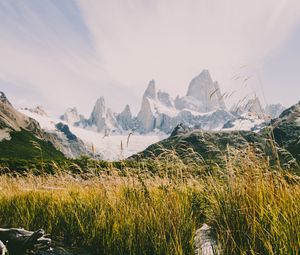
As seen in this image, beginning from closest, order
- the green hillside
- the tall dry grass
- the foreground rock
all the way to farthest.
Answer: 1. the tall dry grass
2. the foreground rock
3. the green hillside

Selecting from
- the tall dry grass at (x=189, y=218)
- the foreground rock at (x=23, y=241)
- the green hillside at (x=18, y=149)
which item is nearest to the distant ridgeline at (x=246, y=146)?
the tall dry grass at (x=189, y=218)

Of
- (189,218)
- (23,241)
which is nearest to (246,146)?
(189,218)

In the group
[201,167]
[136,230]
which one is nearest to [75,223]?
[136,230]

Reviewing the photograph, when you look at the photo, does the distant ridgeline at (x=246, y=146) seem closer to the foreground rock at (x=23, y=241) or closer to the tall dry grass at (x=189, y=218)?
the tall dry grass at (x=189, y=218)

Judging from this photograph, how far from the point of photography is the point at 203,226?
604cm

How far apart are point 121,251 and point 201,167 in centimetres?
293

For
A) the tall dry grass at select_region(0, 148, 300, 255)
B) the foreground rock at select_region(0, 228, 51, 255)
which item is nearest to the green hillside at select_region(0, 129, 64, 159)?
the tall dry grass at select_region(0, 148, 300, 255)

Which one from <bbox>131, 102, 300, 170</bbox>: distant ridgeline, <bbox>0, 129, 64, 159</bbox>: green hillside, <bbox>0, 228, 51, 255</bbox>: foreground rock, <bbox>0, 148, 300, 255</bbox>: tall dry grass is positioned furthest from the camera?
<bbox>0, 129, 64, 159</bbox>: green hillside

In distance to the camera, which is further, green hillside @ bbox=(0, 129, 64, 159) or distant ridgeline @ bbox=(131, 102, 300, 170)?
green hillside @ bbox=(0, 129, 64, 159)

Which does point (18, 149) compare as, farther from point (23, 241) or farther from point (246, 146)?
point (246, 146)

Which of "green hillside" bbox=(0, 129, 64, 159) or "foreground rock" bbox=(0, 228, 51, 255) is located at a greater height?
"green hillside" bbox=(0, 129, 64, 159)

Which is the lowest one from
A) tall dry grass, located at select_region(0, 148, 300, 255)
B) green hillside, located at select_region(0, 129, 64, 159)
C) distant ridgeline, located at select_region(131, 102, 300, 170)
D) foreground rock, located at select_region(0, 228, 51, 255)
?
foreground rock, located at select_region(0, 228, 51, 255)

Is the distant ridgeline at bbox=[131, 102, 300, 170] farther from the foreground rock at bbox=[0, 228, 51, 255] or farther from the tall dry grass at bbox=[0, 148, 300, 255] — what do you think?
the foreground rock at bbox=[0, 228, 51, 255]

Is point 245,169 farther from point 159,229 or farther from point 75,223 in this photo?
point 75,223
